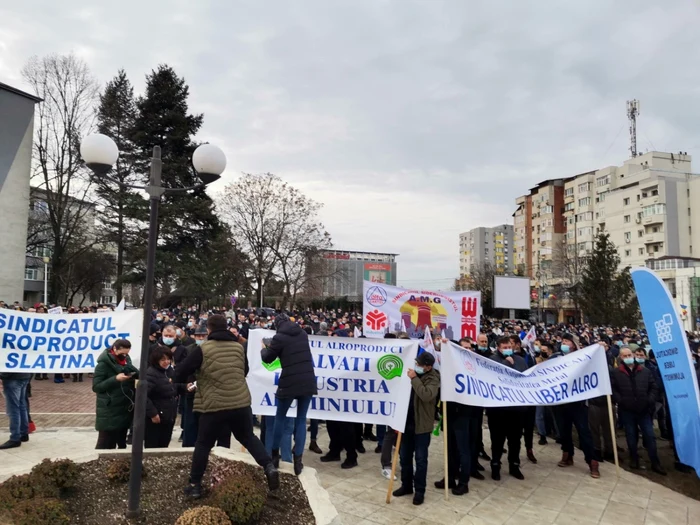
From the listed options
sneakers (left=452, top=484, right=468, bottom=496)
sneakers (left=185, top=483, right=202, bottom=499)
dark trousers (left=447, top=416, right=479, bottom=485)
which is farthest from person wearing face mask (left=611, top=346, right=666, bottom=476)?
sneakers (left=185, top=483, right=202, bottom=499)

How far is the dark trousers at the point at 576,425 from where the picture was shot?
7504mm

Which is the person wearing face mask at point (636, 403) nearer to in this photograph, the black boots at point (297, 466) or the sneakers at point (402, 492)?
the sneakers at point (402, 492)

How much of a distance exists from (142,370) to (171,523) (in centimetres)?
140

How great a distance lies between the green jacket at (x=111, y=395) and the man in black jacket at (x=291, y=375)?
1.79 m

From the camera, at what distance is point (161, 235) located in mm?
34031

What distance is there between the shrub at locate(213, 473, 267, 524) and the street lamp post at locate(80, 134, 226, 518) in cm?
78

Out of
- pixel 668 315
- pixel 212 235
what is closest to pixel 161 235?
pixel 212 235

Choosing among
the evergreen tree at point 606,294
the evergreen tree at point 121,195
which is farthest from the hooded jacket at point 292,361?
the evergreen tree at point 606,294

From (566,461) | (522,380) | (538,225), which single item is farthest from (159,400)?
(538,225)

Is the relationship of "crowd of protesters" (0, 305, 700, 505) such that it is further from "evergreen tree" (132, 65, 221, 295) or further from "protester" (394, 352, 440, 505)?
"evergreen tree" (132, 65, 221, 295)

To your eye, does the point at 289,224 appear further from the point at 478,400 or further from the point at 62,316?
the point at 478,400

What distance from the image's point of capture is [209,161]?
5.32 m

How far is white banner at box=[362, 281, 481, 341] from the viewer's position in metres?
13.6

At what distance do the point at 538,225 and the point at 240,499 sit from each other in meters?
94.0
